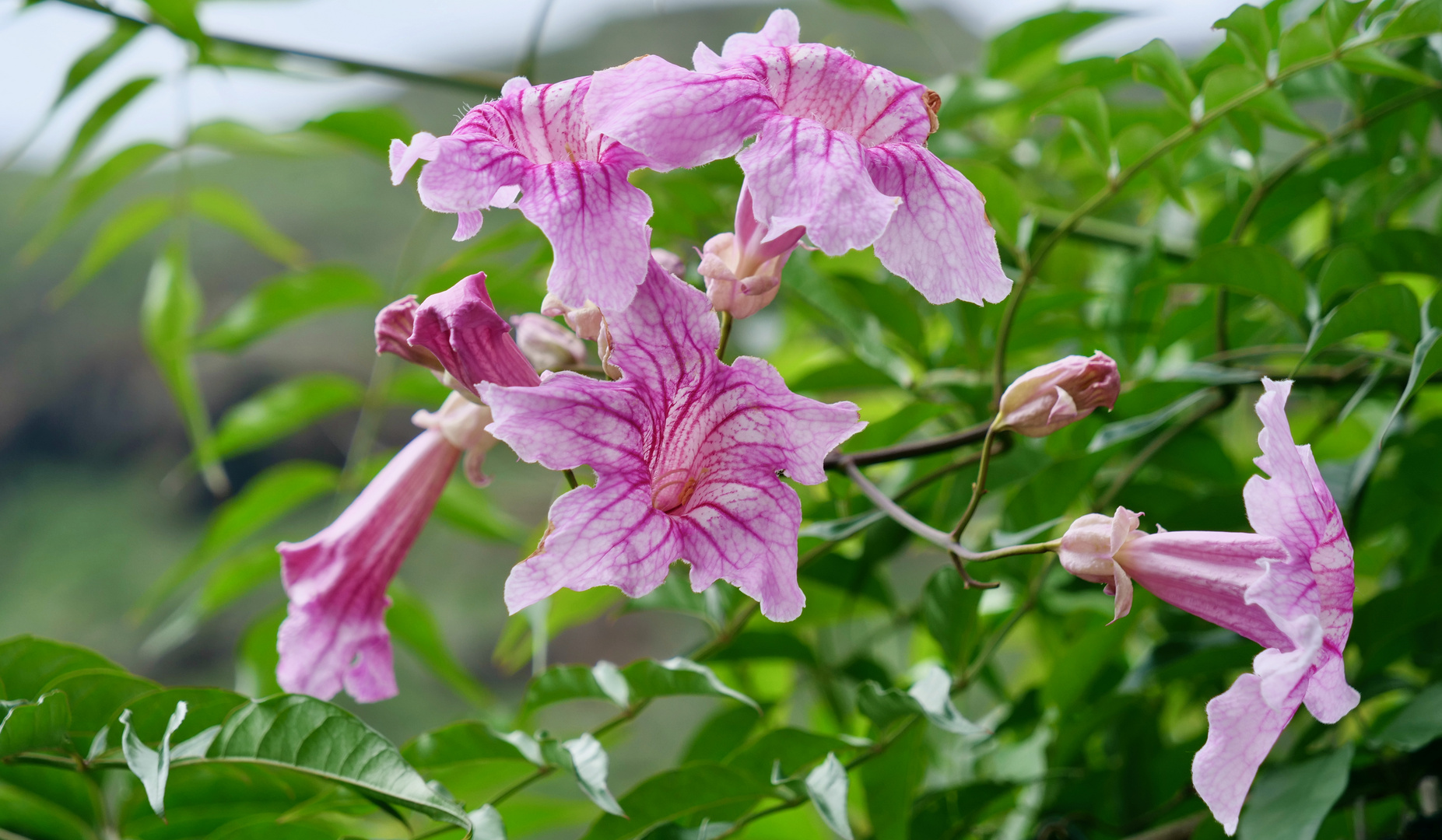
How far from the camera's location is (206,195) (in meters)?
0.83

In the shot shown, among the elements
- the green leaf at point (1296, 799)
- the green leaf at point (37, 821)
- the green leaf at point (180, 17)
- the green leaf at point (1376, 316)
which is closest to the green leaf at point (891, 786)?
the green leaf at point (1296, 799)

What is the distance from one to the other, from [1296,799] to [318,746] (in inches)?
14.7

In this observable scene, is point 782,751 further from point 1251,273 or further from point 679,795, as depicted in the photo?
point 1251,273

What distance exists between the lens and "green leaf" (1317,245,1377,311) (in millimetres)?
430

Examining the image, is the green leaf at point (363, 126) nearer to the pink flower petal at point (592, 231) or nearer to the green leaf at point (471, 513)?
the green leaf at point (471, 513)

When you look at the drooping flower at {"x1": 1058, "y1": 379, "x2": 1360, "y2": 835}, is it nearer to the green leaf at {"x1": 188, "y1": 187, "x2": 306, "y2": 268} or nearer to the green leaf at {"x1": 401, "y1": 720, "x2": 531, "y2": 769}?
the green leaf at {"x1": 401, "y1": 720, "x2": 531, "y2": 769}

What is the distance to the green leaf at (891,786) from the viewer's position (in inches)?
17.1

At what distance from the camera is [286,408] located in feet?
2.49

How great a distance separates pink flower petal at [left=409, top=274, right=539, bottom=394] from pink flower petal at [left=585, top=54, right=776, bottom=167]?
0.23 feet

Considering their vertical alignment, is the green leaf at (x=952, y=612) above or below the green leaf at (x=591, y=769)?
below

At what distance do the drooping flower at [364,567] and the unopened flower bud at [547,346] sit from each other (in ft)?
0.10

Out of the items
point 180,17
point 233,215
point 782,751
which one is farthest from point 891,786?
point 233,215

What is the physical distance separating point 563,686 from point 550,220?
0.74ft

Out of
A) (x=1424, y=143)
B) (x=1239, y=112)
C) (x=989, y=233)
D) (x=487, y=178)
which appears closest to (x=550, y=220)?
(x=487, y=178)
